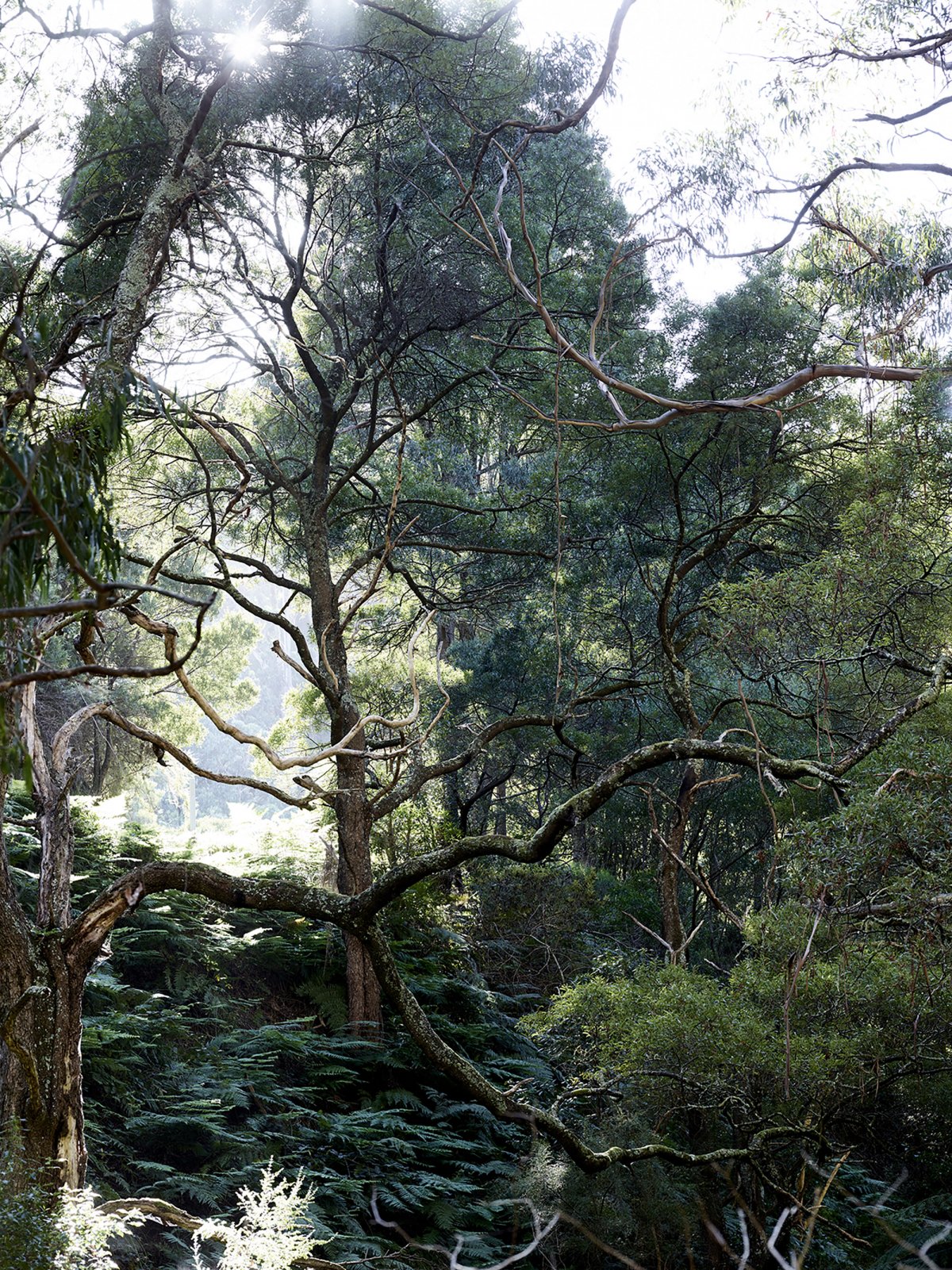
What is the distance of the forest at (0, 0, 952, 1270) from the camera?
396cm

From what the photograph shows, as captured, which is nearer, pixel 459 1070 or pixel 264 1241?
pixel 264 1241

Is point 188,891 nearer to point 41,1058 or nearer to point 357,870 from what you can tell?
point 41,1058

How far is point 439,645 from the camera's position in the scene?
793cm

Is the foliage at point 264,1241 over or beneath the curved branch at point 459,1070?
beneath

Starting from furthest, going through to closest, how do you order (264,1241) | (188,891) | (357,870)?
(357,870)
(188,891)
(264,1241)

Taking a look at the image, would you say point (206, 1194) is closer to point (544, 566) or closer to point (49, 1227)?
point (49, 1227)

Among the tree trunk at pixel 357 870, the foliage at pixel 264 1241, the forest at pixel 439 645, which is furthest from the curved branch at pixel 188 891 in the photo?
the tree trunk at pixel 357 870

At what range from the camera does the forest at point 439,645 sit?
3961mm

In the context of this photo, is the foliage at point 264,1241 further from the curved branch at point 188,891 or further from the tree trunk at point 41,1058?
the curved branch at point 188,891

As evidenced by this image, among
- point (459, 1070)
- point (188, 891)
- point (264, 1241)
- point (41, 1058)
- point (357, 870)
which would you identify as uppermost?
point (188, 891)

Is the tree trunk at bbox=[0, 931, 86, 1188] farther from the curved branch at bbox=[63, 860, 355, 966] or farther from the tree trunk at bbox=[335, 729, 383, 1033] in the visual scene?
the tree trunk at bbox=[335, 729, 383, 1033]

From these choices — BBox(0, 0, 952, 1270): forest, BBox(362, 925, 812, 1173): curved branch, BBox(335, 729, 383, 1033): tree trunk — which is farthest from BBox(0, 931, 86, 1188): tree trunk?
BBox(335, 729, 383, 1033): tree trunk

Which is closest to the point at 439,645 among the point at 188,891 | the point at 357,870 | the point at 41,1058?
the point at 357,870

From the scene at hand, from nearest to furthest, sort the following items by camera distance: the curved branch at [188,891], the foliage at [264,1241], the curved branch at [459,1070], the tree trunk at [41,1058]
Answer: the foliage at [264,1241] < the tree trunk at [41,1058] < the curved branch at [188,891] < the curved branch at [459,1070]
